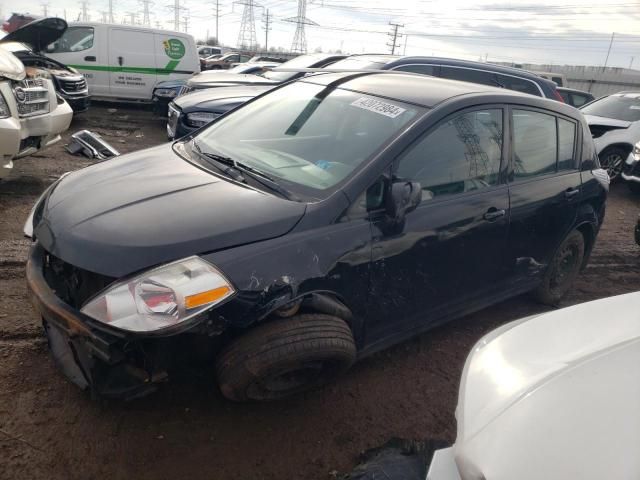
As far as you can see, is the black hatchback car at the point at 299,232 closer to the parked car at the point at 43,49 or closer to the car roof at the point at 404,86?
the car roof at the point at 404,86

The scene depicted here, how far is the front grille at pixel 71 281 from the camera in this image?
82.6 inches

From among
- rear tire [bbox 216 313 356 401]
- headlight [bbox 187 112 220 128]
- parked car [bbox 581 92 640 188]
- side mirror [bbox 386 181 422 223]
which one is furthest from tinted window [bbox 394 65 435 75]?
rear tire [bbox 216 313 356 401]

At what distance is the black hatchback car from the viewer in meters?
2.04

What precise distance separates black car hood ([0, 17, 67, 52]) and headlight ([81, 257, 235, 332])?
6.69 metres

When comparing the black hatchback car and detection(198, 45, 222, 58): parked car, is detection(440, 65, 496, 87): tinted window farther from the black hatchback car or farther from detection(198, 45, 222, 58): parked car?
detection(198, 45, 222, 58): parked car

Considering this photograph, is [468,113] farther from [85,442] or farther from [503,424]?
[85,442]

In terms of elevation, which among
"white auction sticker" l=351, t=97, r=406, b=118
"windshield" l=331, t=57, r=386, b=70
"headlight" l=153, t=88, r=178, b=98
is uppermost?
"white auction sticker" l=351, t=97, r=406, b=118

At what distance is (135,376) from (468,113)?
2.26 m

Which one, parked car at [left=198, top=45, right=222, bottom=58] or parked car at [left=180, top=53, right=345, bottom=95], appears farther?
parked car at [left=198, top=45, right=222, bottom=58]

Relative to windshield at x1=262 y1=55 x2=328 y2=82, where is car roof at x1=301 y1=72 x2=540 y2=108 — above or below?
above

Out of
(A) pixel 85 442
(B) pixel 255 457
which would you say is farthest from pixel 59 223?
(B) pixel 255 457

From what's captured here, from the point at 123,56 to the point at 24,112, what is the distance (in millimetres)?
6811

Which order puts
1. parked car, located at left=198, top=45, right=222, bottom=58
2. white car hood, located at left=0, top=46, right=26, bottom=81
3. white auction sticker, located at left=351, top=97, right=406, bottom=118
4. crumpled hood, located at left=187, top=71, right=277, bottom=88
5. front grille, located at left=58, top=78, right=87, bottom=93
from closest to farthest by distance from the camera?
white auction sticker, located at left=351, top=97, right=406, bottom=118
white car hood, located at left=0, top=46, right=26, bottom=81
crumpled hood, located at left=187, top=71, right=277, bottom=88
front grille, located at left=58, top=78, right=87, bottom=93
parked car, located at left=198, top=45, right=222, bottom=58

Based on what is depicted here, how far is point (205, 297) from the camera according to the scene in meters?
1.98
